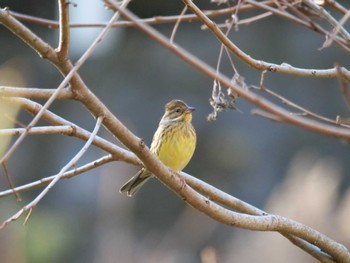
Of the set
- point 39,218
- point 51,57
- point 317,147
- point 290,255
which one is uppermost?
point 51,57

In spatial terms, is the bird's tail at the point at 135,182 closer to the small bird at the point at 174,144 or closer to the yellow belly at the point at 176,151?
the small bird at the point at 174,144

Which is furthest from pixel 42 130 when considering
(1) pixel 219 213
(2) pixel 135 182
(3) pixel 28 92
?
(2) pixel 135 182

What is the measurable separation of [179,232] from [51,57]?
7069mm

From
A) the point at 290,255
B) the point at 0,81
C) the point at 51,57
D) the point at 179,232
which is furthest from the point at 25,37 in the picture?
the point at 179,232

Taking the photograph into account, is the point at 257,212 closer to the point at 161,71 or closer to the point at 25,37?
the point at 25,37

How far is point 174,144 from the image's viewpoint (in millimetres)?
5695

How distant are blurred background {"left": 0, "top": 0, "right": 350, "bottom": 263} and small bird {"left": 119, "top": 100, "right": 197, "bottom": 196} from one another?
1968mm

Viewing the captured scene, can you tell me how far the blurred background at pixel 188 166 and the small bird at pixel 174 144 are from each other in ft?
6.46

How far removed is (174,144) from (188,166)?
498 cm

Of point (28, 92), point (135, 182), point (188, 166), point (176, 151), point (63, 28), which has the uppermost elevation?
point (63, 28)

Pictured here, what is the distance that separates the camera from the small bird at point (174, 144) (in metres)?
5.44

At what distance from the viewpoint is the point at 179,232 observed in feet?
31.8

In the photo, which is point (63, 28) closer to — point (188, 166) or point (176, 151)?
point (176, 151)

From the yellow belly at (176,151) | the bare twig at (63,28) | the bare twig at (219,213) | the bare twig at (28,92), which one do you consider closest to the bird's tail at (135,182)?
the yellow belly at (176,151)
